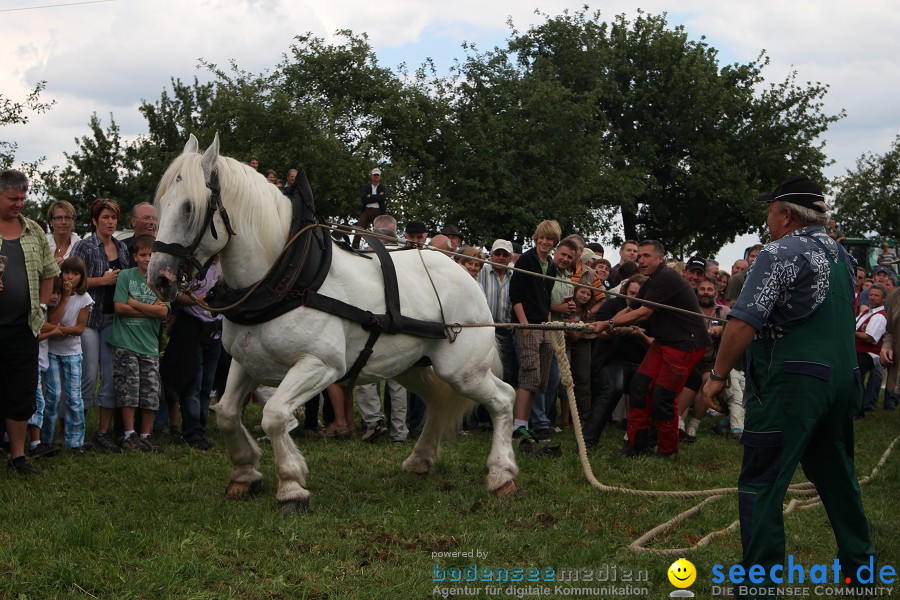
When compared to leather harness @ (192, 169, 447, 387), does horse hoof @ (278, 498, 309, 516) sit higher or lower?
lower

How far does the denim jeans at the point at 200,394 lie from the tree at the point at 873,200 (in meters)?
34.8

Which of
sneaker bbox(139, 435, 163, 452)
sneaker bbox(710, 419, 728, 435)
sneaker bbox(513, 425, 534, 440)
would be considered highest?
sneaker bbox(139, 435, 163, 452)

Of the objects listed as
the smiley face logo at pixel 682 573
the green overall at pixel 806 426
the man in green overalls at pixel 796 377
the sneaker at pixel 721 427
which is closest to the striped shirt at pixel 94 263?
the smiley face logo at pixel 682 573

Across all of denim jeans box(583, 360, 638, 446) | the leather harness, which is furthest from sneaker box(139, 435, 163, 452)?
denim jeans box(583, 360, 638, 446)

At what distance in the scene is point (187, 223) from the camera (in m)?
5.95

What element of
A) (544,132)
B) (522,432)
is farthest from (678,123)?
(522,432)

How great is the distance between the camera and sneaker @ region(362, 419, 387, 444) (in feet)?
32.2

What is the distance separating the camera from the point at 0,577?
4609mm

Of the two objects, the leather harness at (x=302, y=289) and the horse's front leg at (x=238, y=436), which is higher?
the leather harness at (x=302, y=289)

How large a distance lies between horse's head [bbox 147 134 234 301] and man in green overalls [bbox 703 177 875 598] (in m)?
3.24

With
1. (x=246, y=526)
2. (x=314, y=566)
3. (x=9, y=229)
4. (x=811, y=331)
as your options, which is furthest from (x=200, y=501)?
(x=811, y=331)

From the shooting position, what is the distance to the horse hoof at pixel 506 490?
7195mm

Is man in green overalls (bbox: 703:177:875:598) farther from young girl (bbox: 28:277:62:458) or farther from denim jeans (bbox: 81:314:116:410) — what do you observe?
denim jeans (bbox: 81:314:116:410)

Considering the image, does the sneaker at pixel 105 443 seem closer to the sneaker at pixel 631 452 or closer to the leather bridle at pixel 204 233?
the leather bridle at pixel 204 233
